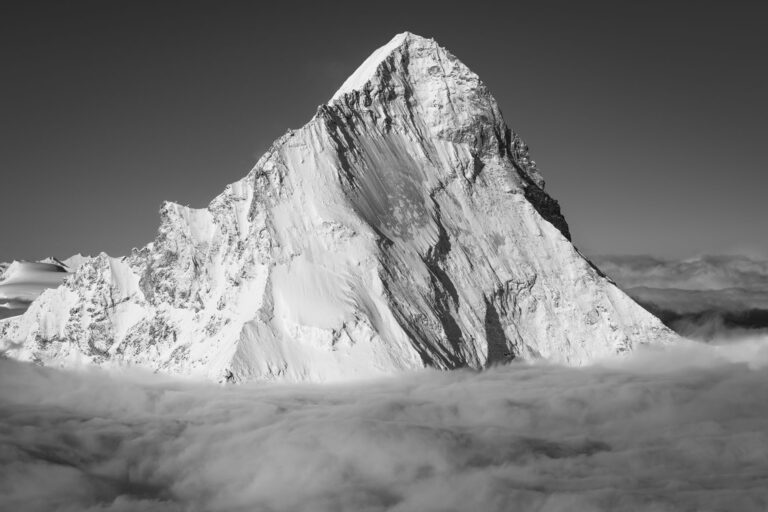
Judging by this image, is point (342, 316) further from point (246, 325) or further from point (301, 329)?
point (246, 325)

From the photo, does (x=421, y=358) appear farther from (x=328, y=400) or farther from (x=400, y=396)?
(x=328, y=400)

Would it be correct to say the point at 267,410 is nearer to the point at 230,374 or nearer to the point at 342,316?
the point at 230,374

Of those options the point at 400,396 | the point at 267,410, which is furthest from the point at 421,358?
the point at 267,410

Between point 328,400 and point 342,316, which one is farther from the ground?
point 342,316

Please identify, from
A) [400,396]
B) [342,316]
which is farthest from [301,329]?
[400,396]

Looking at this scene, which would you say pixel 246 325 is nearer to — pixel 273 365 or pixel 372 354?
pixel 273 365

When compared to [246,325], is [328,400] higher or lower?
lower

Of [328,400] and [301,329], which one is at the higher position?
[301,329]
